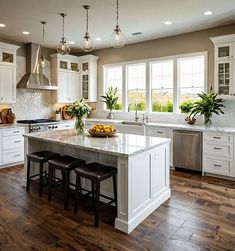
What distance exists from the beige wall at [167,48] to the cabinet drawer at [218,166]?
1.69 metres

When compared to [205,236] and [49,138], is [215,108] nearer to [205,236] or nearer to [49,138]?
[205,236]

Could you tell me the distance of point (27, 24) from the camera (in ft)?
15.1

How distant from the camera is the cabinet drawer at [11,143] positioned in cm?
502

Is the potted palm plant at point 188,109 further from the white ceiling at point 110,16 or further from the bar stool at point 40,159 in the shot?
the bar stool at point 40,159

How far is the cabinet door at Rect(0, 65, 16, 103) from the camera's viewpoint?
5.29 m

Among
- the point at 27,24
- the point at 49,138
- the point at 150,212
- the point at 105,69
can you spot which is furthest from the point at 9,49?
the point at 150,212

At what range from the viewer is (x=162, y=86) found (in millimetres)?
5742

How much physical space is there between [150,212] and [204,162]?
203 centimetres

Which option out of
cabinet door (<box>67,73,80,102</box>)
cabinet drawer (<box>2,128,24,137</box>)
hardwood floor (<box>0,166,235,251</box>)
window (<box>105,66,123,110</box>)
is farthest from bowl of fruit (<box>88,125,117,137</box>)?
cabinet door (<box>67,73,80,102</box>)

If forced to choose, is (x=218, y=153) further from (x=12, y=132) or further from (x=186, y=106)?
(x=12, y=132)

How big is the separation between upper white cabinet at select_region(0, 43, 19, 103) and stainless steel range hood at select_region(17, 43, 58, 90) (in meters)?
0.29

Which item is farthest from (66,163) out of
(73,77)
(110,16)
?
(73,77)

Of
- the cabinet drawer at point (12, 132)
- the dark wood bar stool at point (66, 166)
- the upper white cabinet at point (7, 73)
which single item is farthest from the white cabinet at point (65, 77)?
the dark wood bar stool at point (66, 166)

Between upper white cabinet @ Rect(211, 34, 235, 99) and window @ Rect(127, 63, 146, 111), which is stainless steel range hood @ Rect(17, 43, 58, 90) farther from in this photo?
upper white cabinet @ Rect(211, 34, 235, 99)
